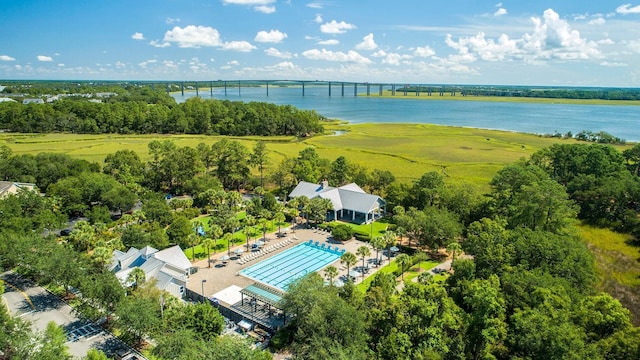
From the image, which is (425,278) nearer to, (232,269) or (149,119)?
(232,269)

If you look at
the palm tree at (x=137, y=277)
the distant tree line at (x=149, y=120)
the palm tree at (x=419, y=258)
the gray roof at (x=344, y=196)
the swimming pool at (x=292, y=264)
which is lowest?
the swimming pool at (x=292, y=264)

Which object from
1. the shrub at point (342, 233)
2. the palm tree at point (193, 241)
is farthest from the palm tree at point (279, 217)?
→ the palm tree at point (193, 241)

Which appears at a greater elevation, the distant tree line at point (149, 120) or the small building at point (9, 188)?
the distant tree line at point (149, 120)

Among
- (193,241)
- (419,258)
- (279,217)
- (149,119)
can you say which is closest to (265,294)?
(193,241)

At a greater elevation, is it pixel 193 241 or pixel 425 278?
pixel 425 278

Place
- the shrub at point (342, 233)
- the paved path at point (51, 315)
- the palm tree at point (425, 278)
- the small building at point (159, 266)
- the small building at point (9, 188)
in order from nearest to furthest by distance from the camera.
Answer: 1. the paved path at point (51, 315)
2. the palm tree at point (425, 278)
3. the small building at point (159, 266)
4. the shrub at point (342, 233)
5. the small building at point (9, 188)

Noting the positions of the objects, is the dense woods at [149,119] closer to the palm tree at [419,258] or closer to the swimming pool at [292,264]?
the swimming pool at [292,264]

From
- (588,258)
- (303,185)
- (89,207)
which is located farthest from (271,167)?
(588,258)
